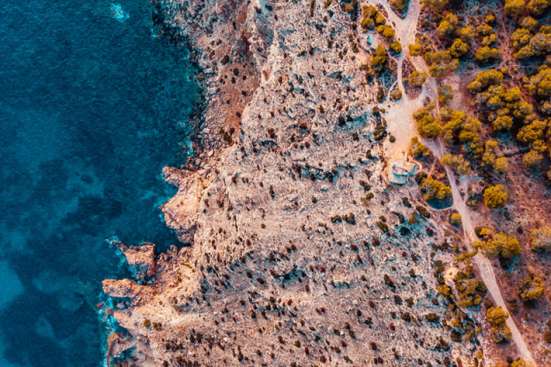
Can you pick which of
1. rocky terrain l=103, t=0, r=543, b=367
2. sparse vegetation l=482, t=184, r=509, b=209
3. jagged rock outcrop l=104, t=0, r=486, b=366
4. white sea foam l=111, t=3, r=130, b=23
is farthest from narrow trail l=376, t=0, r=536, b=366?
white sea foam l=111, t=3, r=130, b=23

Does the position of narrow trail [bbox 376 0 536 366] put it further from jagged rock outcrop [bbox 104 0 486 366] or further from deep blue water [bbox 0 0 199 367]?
deep blue water [bbox 0 0 199 367]

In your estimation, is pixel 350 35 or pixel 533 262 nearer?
pixel 533 262

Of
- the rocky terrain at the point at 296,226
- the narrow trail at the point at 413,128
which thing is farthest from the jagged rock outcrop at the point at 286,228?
the narrow trail at the point at 413,128

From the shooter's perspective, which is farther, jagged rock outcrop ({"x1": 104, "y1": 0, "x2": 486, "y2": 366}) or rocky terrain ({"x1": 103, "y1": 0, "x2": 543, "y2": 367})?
jagged rock outcrop ({"x1": 104, "y1": 0, "x2": 486, "y2": 366})

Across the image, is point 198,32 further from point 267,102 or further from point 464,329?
point 464,329

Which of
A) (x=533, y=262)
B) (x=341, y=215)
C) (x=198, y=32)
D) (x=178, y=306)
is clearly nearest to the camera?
(x=533, y=262)

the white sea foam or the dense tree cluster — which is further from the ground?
the white sea foam

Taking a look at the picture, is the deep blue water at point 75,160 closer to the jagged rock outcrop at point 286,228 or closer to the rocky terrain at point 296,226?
the rocky terrain at point 296,226

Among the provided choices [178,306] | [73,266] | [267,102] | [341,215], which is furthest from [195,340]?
[267,102]
